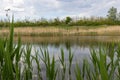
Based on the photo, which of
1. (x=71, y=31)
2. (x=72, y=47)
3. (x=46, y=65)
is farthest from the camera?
(x=71, y=31)

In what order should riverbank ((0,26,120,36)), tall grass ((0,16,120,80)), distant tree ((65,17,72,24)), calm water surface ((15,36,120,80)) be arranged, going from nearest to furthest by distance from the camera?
1. tall grass ((0,16,120,80))
2. calm water surface ((15,36,120,80))
3. riverbank ((0,26,120,36))
4. distant tree ((65,17,72,24))

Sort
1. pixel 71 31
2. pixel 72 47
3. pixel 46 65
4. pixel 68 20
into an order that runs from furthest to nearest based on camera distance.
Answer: pixel 68 20, pixel 71 31, pixel 72 47, pixel 46 65

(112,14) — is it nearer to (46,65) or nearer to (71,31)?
(71,31)

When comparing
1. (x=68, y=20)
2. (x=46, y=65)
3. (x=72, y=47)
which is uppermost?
(x=68, y=20)

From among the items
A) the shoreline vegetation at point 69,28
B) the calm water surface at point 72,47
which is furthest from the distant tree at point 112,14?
the calm water surface at point 72,47

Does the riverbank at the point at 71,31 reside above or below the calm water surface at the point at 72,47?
above

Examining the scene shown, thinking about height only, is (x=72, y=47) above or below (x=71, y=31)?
below

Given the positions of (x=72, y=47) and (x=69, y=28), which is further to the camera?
(x=69, y=28)

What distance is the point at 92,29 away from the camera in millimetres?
22891

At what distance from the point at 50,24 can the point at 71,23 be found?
7.44 feet

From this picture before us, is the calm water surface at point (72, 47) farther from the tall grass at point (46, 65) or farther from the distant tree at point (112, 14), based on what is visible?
the distant tree at point (112, 14)

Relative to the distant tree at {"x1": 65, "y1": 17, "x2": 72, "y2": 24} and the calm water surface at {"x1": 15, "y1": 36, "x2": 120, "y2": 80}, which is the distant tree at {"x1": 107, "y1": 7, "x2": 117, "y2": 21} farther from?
the calm water surface at {"x1": 15, "y1": 36, "x2": 120, "y2": 80}

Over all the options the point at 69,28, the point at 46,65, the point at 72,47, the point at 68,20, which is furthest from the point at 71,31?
the point at 46,65

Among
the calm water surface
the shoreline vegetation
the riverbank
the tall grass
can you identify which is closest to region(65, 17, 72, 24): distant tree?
the shoreline vegetation
